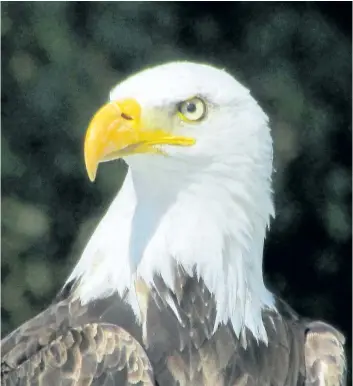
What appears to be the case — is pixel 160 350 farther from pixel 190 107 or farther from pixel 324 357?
pixel 190 107

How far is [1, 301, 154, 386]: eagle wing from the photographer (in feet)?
7.10

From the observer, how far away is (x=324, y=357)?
238 cm

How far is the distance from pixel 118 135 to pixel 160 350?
17.1 inches

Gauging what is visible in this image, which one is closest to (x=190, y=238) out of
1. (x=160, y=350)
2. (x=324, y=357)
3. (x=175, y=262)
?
(x=175, y=262)

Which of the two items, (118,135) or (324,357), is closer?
(118,135)

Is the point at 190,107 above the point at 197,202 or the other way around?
above

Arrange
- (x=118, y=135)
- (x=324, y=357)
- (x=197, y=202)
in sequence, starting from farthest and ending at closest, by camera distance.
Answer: (x=324, y=357) → (x=197, y=202) → (x=118, y=135)

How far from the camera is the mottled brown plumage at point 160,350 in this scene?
7.15 feet

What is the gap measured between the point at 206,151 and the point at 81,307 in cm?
40

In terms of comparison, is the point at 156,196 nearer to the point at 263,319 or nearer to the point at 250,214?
the point at 250,214

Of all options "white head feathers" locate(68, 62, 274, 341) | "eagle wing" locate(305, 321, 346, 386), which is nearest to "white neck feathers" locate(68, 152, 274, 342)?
"white head feathers" locate(68, 62, 274, 341)

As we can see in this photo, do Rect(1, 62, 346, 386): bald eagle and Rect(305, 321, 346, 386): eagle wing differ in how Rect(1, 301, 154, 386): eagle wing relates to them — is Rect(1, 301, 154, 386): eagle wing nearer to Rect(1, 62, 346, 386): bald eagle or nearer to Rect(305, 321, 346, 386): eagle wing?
Rect(1, 62, 346, 386): bald eagle

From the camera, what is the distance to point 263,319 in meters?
2.37

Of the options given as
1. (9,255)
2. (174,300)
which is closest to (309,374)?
(174,300)
